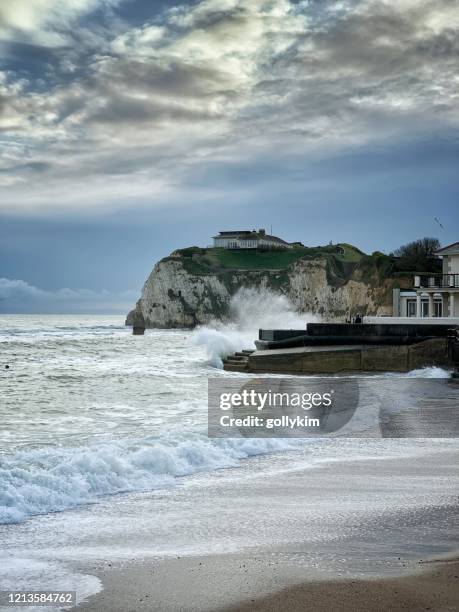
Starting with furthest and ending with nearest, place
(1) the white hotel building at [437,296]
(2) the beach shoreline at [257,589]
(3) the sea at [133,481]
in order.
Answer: (1) the white hotel building at [437,296]
(3) the sea at [133,481]
(2) the beach shoreline at [257,589]

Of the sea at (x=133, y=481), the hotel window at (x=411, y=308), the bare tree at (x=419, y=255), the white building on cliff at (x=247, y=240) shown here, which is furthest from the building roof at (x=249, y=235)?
the sea at (x=133, y=481)

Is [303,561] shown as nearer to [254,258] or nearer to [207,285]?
[207,285]

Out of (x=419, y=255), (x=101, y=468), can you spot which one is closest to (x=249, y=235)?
(x=419, y=255)

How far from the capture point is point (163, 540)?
6.02m

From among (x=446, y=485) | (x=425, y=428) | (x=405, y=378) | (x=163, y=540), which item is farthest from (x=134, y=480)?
(x=405, y=378)

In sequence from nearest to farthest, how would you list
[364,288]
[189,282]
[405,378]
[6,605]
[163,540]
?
1. [6,605]
2. [163,540]
3. [405,378]
4. [364,288]
5. [189,282]

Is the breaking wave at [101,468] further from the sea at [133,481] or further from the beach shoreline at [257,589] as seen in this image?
the beach shoreline at [257,589]

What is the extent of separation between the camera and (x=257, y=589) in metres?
4.73

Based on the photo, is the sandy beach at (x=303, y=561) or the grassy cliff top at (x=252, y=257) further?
the grassy cliff top at (x=252, y=257)

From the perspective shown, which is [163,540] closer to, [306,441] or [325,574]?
[325,574]

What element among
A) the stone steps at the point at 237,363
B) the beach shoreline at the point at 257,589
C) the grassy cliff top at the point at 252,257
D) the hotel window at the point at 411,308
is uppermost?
the grassy cliff top at the point at 252,257

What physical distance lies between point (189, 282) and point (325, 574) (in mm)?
135588

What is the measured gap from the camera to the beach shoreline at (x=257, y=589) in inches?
173

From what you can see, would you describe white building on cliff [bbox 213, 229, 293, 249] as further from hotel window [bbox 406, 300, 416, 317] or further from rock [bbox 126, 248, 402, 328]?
hotel window [bbox 406, 300, 416, 317]
